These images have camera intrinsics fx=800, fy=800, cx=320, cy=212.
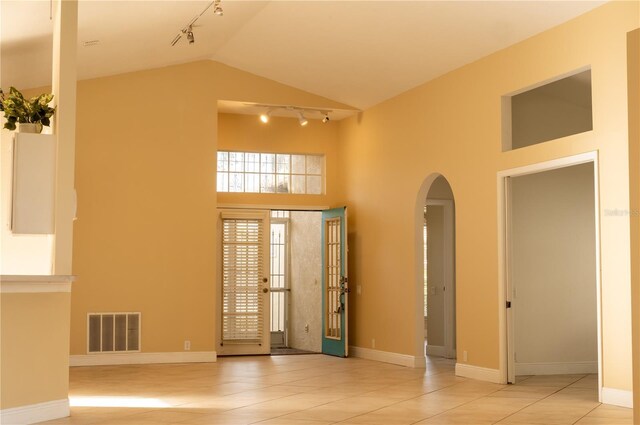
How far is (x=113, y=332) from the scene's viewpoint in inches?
403

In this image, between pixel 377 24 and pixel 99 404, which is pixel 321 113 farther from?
pixel 99 404

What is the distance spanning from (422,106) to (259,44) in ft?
7.17

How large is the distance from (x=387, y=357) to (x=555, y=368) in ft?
7.36

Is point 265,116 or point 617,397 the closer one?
point 617,397

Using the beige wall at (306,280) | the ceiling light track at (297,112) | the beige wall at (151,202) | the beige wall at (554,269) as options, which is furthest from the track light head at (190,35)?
the beige wall at (306,280)

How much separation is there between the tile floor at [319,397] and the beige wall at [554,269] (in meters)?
0.46

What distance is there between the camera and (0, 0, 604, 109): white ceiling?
774 cm

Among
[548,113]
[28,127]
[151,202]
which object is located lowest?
[151,202]

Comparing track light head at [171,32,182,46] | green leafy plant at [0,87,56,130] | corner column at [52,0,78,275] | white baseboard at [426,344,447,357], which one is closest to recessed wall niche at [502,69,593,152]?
white baseboard at [426,344,447,357]

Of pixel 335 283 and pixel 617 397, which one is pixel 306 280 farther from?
pixel 617 397

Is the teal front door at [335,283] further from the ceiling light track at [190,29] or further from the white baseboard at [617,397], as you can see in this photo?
the white baseboard at [617,397]

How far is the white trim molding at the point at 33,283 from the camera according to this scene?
18.8ft

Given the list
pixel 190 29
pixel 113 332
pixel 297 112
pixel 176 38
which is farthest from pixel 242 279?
pixel 190 29

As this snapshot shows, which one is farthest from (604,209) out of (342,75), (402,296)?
(342,75)
